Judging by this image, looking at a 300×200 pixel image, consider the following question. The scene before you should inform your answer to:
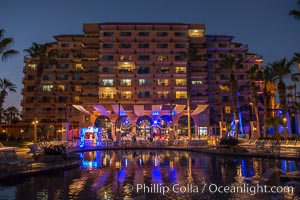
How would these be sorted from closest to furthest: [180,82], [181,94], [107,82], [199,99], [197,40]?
[199,99]
[181,94]
[107,82]
[180,82]
[197,40]

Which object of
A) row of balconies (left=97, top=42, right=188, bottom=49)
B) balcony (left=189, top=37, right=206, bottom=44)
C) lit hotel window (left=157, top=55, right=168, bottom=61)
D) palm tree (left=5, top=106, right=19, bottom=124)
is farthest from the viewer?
palm tree (left=5, top=106, right=19, bottom=124)

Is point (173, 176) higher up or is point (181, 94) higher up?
point (181, 94)

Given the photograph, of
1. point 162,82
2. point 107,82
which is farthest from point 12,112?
point 162,82

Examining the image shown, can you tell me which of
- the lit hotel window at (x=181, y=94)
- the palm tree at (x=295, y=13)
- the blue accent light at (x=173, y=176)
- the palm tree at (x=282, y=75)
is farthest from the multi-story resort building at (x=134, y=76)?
the blue accent light at (x=173, y=176)

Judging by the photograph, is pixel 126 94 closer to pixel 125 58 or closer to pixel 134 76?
pixel 134 76

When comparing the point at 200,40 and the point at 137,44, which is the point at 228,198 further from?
the point at 200,40

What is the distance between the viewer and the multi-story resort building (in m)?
55.1

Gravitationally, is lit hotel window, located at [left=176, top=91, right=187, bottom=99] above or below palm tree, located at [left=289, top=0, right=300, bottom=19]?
below

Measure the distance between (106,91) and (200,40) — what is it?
891 inches

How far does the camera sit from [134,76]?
55875 millimetres

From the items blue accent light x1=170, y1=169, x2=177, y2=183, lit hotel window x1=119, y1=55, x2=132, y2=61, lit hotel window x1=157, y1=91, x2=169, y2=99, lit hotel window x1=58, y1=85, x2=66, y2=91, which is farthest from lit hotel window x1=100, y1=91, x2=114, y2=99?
blue accent light x1=170, y1=169, x2=177, y2=183

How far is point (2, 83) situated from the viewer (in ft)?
139

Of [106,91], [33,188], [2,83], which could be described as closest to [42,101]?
[106,91]

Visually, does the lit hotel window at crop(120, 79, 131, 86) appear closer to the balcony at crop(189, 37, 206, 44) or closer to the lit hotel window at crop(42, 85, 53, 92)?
the balcony at crop(189, 37, 206, 44)
